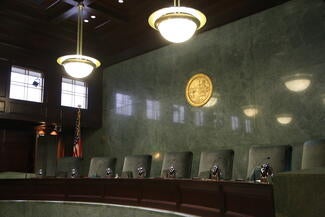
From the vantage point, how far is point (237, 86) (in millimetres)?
5277

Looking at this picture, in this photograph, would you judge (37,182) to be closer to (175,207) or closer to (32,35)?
(175,207)

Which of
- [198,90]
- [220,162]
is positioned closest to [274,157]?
[220,162]

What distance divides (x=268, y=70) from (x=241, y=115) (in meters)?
0.81

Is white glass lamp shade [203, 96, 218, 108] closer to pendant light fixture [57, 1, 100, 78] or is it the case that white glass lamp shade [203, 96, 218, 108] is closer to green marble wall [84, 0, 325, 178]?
green marble wall [84, 0, 325, 178]

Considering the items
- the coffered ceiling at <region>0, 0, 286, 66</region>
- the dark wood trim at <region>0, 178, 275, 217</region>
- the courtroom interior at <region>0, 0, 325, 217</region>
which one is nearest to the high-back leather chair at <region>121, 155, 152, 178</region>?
the courtroom interior at <region>0, 0, 325, 217</region>

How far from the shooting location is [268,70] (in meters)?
4.90

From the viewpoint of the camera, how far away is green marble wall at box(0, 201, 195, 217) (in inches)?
162

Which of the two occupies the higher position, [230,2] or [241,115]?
[230,2]

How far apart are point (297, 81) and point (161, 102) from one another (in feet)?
9.12

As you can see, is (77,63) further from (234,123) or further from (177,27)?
(234,123)

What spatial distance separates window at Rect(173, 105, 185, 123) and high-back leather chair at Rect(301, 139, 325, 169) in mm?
2784

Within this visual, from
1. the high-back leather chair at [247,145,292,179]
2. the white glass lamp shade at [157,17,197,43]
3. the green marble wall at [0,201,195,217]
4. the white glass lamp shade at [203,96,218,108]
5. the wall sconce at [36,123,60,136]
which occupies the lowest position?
the green marble wall at [0,201,195,217]

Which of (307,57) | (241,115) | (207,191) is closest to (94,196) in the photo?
(207,191)

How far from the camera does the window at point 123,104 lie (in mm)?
7312
